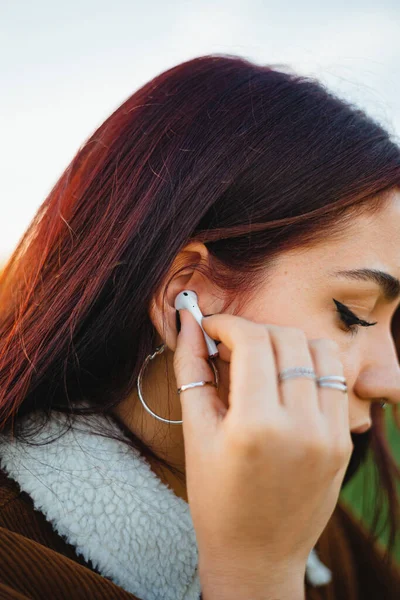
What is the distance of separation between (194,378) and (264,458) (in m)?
0.35

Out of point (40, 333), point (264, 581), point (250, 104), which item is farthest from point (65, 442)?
point (250, 104)

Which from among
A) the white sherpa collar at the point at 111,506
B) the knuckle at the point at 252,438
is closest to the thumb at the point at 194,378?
the knuckle at the point at 252,438

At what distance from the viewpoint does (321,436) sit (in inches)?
49.9

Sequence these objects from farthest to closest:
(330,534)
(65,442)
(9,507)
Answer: (330,534)
(65,442)
(9,507)

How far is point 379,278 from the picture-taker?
1747 millimetres

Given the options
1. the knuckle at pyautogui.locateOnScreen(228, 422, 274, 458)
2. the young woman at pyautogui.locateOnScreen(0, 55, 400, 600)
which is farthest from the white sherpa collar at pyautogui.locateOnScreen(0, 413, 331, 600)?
the knuckle at pyautogui.locateOnScreen(228, 422, 274, 458)

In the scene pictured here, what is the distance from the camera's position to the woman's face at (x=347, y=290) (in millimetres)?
1695

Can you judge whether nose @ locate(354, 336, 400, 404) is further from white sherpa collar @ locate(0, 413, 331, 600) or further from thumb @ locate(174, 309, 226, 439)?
white sherpa collar @ locate(0, 413, 331, 600)

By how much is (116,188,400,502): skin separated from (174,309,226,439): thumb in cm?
9

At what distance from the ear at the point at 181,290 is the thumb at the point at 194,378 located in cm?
6

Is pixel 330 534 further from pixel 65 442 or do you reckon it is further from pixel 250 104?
pixel 250 104

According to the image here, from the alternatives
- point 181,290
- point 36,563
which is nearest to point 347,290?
point 181,290

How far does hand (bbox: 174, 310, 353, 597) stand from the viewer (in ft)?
4.09

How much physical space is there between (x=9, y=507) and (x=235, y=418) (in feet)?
2.47
